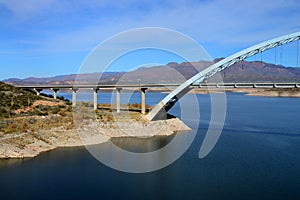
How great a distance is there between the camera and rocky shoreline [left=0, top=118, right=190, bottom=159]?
62.1ft

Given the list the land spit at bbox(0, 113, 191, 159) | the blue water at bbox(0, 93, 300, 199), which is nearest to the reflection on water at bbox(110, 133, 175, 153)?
the land spit at bbox(0, 113, 191, 159)

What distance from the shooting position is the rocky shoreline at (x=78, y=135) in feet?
62.1

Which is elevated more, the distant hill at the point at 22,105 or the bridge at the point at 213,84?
the bridge at the point at 213,84

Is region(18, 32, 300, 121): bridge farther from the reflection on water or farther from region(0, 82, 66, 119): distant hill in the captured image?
the reflection on water

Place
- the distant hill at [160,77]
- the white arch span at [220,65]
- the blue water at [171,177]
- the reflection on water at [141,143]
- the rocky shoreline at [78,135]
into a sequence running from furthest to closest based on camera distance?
the distant hill at [160,77] < the white arch span at [220,65] < the reflection on water at [141,143] < the rocky shoreline at [78,135] < the blue water at [171,177]

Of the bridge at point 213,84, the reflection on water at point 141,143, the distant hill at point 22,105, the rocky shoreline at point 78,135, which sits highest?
the bridge at point 213,84

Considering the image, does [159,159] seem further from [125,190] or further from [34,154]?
[34,154]

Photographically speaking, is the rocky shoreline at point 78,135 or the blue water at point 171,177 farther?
the rocky shoreline at point 78,135

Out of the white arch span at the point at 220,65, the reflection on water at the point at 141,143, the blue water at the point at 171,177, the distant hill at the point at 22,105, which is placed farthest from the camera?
the white arch span at the point at 220,65

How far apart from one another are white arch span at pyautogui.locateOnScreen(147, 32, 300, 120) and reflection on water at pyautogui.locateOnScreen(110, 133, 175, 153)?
14.3ft

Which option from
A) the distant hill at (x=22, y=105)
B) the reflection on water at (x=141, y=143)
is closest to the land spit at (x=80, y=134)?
the reflection on water at (x=141, y=143)

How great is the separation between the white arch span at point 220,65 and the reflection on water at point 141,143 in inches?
172

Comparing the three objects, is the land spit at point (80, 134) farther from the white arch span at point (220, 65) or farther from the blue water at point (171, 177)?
the white arch span at point (220, 65)

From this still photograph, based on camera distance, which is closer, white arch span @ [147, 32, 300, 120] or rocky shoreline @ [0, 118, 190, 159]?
rocky shoreline @ [0, 118, 190, 159]
